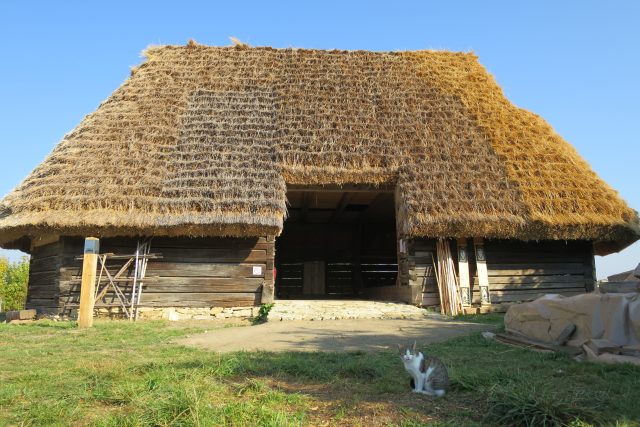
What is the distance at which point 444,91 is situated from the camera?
46.4 ft

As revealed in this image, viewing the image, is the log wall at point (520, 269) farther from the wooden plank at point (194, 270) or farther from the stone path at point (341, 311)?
the wooden plank at point (194, 270)

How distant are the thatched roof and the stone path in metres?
1.78

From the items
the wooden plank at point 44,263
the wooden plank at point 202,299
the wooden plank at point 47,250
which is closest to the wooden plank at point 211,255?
the wooden plank at point 202,299

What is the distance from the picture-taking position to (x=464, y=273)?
37.1 ft

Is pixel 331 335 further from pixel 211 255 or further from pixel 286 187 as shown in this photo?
pixel 286 187

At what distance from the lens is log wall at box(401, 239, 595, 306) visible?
11328mm

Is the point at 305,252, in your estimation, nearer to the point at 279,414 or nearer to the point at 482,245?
the point at 482,245

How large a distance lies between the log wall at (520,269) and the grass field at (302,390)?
18.3 ft

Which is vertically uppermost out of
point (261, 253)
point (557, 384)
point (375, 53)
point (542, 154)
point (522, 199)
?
point (375, 53)

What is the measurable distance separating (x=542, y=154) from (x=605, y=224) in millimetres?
2464

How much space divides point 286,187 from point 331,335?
4.80 meters

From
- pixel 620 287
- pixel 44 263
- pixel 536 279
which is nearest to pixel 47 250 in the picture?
pixel 44 263

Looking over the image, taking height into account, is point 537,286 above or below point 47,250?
below

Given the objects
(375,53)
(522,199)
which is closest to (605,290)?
(522,199)
